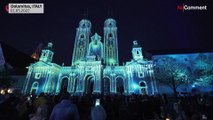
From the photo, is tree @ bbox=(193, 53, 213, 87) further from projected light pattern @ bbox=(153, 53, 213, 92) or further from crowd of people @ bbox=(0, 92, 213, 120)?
crowd of people @ bbox=(0, 92, 213, 120)

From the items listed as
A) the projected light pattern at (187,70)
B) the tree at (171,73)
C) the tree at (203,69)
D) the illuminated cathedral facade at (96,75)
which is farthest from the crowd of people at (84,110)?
the tree at (203,69)

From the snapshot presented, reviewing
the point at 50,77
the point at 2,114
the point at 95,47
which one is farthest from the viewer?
the point at 95,47

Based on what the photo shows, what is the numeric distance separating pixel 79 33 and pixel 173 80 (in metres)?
37.9

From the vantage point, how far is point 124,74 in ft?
123

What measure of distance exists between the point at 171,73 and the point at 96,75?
2086cm

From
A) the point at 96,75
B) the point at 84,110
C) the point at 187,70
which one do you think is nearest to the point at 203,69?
the point at 187,70

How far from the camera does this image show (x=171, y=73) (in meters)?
28.9

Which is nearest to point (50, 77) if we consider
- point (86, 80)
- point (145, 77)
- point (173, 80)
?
point (86, 80)

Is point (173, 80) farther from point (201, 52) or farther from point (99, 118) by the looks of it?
point (99, 118)

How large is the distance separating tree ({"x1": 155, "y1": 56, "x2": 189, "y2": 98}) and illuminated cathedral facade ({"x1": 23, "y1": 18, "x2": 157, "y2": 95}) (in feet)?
11.1

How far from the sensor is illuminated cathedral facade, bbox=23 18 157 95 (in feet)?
114

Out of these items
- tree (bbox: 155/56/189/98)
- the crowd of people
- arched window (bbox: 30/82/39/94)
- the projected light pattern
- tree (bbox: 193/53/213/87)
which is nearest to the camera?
the crowd of people

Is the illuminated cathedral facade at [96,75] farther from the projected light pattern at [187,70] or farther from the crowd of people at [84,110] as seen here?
the crowd of people at [84,110]

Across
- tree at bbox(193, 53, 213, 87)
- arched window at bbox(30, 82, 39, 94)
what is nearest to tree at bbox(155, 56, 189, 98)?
tree at bbox(193, 53, 213, 87)
